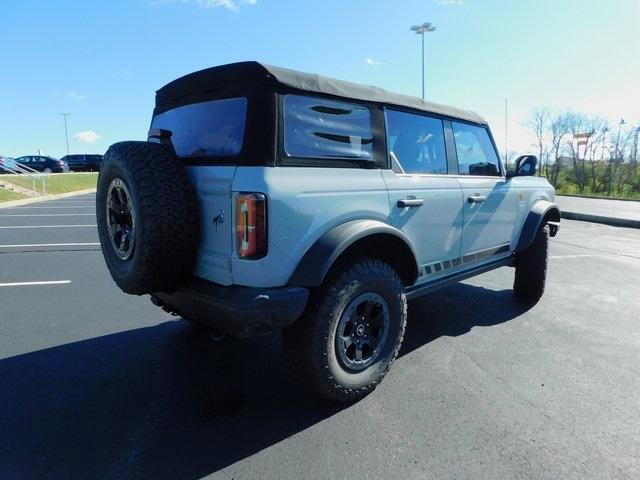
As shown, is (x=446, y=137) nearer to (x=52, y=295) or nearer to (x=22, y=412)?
(x=22, y=412)

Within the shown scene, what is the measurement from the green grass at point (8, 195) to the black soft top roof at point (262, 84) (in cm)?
1740

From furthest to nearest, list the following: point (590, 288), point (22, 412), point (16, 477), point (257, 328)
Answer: point (590, 288)
point (22, 412)
point (257, 328)
point (16, 477)

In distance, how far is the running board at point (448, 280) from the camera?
316 cm

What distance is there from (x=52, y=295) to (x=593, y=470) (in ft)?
17.0

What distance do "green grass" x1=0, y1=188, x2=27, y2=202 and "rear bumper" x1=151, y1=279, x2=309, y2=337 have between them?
59.8 ft

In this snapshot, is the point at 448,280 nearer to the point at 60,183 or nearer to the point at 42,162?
the point at 60,183

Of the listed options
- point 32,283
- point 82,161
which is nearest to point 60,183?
point 82,161

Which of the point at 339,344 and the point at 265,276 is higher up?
the point at 265,276

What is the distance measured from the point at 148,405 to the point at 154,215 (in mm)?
1228

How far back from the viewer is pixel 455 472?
2053 millimetres

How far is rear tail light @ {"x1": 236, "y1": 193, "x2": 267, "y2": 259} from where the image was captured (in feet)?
7.00

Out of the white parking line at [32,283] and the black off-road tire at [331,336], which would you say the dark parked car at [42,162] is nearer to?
the white parking line at [32,283]

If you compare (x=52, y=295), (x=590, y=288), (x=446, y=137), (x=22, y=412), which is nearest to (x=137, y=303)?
(x=52, y=295)

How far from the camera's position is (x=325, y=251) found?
7.58 ft
